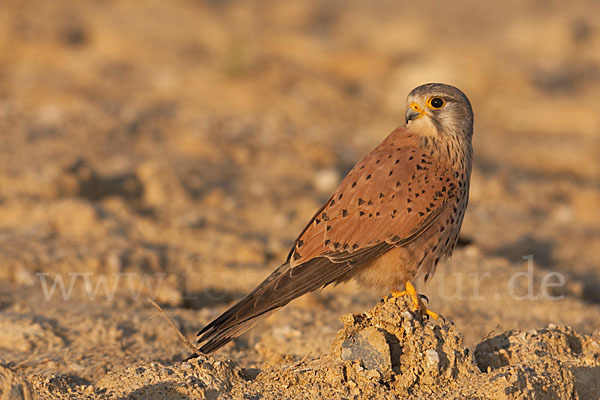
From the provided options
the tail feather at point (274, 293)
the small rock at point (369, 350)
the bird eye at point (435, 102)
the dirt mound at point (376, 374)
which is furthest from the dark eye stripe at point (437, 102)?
the small rock at point (369, 350)

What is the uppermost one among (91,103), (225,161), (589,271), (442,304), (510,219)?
(91,103)

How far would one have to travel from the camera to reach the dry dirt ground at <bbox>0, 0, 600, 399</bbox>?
364 centimetres

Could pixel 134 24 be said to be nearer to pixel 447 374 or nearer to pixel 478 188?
pixel 478 188

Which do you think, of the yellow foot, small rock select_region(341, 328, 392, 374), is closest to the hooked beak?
the yellow foot

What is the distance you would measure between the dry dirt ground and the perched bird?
0.37 m

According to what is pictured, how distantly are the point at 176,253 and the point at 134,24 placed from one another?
6.21 meters

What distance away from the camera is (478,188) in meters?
7.85

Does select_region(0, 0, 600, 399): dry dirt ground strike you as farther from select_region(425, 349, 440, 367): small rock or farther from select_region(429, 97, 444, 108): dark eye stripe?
select_region(429, 97, 444, 108): dark eye stripe

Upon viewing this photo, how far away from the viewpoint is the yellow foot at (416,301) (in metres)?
3.82

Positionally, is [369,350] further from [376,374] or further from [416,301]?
[416,301]

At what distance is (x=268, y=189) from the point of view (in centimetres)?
733

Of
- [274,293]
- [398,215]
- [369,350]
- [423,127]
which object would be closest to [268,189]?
[423,127]

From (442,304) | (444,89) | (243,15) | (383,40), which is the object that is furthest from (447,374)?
(243,15)

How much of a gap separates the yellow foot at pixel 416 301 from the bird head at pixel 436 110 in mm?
839
